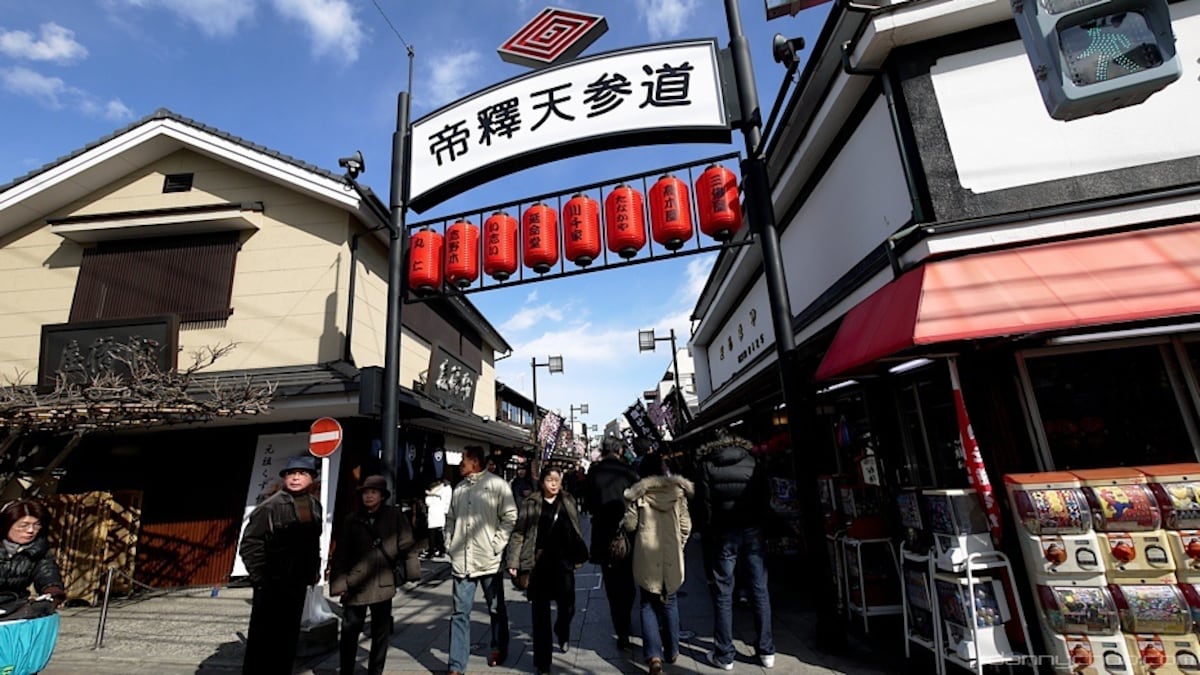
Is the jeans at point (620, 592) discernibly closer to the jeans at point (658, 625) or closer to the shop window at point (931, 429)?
the jeans at point (658, 625)

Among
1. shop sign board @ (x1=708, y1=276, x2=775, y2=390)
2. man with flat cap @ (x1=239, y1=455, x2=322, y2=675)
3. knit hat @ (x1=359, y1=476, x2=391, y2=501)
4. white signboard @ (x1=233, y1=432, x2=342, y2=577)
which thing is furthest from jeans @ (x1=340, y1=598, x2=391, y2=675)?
shop sign board @ (x1=708, y1=276, x2=775, y2=390)

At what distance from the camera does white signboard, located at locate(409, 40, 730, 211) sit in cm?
759

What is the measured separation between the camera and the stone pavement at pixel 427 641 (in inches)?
192

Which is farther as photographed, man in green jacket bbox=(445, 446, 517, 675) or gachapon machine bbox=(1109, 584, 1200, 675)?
man in green jacket bbox=(445, 446, 517, 675)

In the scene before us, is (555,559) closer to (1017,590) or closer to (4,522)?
(1017,590)

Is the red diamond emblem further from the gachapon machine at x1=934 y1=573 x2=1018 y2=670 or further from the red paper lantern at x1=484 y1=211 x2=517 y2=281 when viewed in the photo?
the gachapon machine at x1=934 y1=573 x2=1018 y2=670

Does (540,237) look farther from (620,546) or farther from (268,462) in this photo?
(268,462)

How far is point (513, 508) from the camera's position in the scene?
16.9 ft

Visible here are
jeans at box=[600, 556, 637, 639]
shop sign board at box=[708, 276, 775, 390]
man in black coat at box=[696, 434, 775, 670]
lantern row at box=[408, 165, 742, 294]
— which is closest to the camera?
man in black coat at box=[696, 434, 775, 670]

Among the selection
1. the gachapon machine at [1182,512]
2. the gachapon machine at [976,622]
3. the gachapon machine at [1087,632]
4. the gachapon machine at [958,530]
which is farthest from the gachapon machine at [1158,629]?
the gachapon machine at [958,530]

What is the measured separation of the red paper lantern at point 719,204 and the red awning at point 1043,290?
2.47m

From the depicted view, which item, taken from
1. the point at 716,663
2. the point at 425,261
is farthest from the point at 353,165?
the point at 716,663

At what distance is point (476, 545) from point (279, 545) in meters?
1.72

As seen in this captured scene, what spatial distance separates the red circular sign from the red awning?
267 inches
